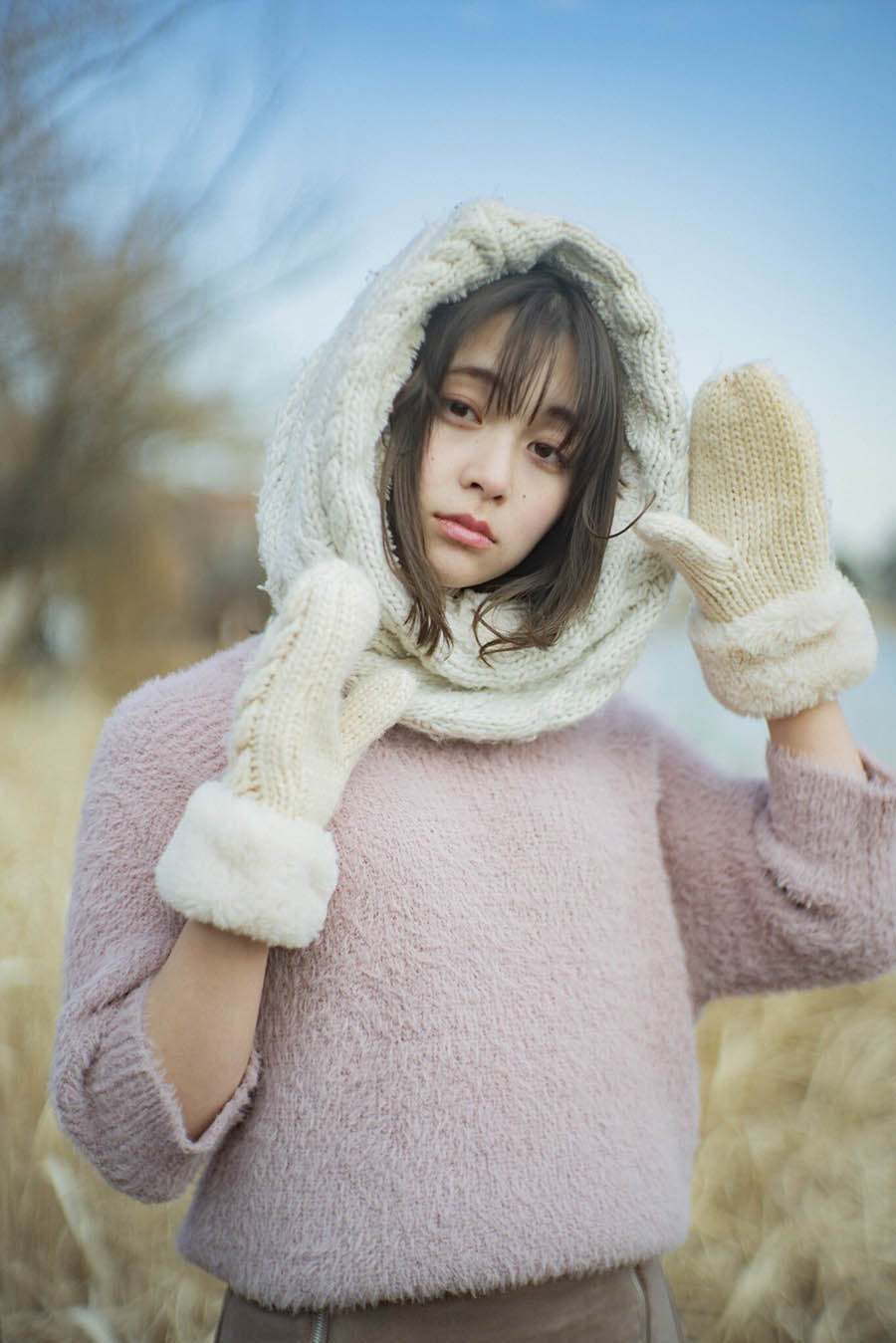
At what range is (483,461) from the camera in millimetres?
1069

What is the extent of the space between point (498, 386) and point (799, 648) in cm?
45

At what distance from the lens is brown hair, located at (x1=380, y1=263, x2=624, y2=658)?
108cm

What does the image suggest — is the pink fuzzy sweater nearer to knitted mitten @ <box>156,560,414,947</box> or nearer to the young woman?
the young woman

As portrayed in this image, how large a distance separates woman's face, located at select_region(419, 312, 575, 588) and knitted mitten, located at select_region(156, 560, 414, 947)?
0.26 m

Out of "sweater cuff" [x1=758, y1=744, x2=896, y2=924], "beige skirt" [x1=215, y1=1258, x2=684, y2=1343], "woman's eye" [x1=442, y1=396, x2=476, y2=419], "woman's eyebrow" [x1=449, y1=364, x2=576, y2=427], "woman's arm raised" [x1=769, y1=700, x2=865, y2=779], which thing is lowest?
"beige skirt" [x1=215, y1=1258, x2=684, y2=1343]

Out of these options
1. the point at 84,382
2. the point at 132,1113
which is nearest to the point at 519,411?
the point at 132,1113

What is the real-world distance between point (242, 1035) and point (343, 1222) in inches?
8.1

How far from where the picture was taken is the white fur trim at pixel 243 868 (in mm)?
814

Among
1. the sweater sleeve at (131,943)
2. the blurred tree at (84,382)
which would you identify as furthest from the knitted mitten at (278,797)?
the blurred tree at (84,382)

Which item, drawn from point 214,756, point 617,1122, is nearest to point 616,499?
point 214,756

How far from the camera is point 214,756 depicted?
1.01 m

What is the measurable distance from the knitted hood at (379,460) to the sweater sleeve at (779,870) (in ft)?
0.69

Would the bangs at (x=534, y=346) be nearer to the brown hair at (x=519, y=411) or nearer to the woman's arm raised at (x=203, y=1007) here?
the brown hair at (x=519, y=411)

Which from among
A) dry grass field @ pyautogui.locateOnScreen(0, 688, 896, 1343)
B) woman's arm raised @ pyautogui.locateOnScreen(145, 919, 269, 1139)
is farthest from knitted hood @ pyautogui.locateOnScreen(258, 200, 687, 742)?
dry grass field @ pyautogui.locateOnScreen(0, 688, 896, 1343)
